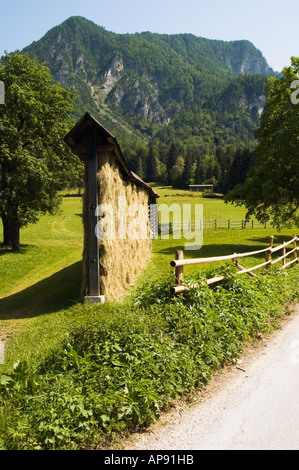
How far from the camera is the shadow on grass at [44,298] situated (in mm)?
9922

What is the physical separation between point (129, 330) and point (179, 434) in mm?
1723

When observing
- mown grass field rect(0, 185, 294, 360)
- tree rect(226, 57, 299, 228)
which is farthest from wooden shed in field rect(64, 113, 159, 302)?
tree rect(226, 57, 299, 228)

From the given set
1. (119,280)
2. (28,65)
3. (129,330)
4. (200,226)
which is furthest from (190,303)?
(200,226)

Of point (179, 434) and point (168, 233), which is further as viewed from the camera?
point (168, 233)

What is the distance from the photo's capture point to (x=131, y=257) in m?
12.8

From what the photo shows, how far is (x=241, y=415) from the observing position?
4438 millimetres

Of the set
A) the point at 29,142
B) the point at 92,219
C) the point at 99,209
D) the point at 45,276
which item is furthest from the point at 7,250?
the point at 99,209

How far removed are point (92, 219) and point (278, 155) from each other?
1520cm

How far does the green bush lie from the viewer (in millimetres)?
3850

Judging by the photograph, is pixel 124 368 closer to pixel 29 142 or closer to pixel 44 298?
pixel 44 298

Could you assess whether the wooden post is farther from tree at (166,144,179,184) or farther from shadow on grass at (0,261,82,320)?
tree at (166,144,179,184)

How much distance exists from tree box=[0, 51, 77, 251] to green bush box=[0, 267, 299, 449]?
48.7 ft

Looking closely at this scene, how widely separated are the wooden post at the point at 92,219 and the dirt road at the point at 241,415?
15.8 feet
